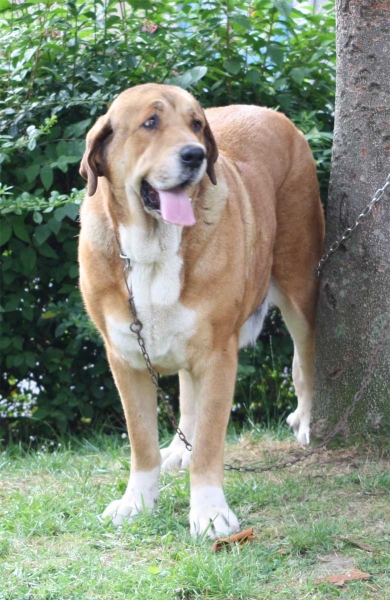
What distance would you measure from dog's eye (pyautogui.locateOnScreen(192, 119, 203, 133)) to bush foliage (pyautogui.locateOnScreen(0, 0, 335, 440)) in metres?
1.47

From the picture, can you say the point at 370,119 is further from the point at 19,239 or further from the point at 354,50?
the point at 19,239

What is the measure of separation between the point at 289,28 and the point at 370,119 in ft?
4.80

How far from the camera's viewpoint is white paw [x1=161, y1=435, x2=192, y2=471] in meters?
4.90

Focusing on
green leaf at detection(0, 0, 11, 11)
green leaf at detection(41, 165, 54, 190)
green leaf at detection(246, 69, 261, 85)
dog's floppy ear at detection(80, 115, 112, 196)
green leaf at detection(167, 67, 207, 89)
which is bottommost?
green leaf at detection(41, 165, 54, 190)

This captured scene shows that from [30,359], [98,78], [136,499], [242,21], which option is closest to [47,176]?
[98,78]

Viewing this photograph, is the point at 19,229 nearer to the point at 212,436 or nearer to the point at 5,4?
the point at 5,4

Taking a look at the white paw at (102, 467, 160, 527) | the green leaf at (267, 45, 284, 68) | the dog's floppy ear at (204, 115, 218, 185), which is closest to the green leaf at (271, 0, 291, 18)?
the green leaf at (267, 45, 284, 68)

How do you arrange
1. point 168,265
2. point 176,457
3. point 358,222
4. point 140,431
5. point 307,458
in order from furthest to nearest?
point 176,457 < point 307,458 < point 358,222 < point 140,431 < point 168,265

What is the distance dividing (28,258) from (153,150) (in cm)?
222

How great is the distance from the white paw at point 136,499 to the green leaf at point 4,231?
6.53ft

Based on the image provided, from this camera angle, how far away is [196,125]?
3811 mm

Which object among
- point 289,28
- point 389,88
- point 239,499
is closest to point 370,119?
point 389,88

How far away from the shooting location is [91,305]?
398 centimetres

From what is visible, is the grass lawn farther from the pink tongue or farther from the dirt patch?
the pink tongue
